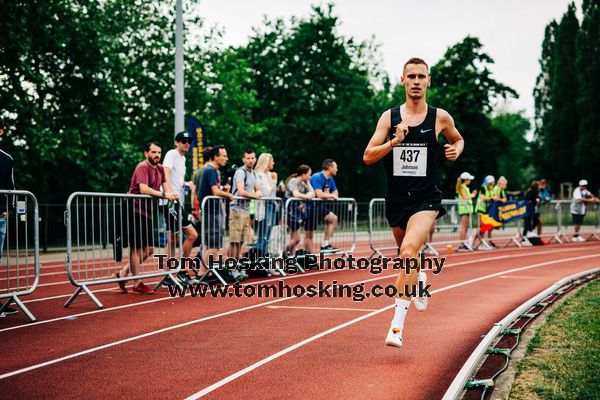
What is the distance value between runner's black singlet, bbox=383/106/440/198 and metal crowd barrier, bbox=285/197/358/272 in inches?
265

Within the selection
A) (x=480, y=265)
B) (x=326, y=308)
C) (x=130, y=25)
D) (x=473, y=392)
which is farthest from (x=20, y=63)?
(x=473, y=392)

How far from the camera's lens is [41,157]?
21.2m

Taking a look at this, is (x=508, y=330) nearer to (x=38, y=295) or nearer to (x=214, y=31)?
(x=38, y=295)

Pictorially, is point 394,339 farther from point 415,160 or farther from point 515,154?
point 515,154

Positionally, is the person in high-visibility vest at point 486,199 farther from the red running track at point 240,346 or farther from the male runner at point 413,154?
the male runner at point 413,154

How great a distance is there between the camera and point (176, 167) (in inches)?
412

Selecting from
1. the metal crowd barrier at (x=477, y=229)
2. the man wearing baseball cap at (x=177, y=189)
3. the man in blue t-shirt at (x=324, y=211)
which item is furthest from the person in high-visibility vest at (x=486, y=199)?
the man wearing baseball cap at (x=177, y=189)

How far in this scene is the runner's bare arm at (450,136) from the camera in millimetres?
6043

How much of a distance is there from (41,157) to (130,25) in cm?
1293

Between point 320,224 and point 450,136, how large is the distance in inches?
300

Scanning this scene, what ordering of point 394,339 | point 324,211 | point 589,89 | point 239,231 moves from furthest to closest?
point 589,89, point 324,211, point 239,231, point 394,339

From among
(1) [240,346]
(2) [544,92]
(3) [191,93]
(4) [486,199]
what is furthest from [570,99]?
(1) [240,346]

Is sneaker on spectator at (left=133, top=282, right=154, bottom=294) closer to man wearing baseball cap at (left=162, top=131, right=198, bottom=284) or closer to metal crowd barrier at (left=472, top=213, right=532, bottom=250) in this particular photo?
man wearing baseball cap at (left=162, top=131, right=198, bottom=284)

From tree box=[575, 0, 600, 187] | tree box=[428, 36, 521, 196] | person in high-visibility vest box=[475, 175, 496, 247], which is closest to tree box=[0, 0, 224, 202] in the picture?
person in high-visibility vest box=[475, 175, 496, 247]
